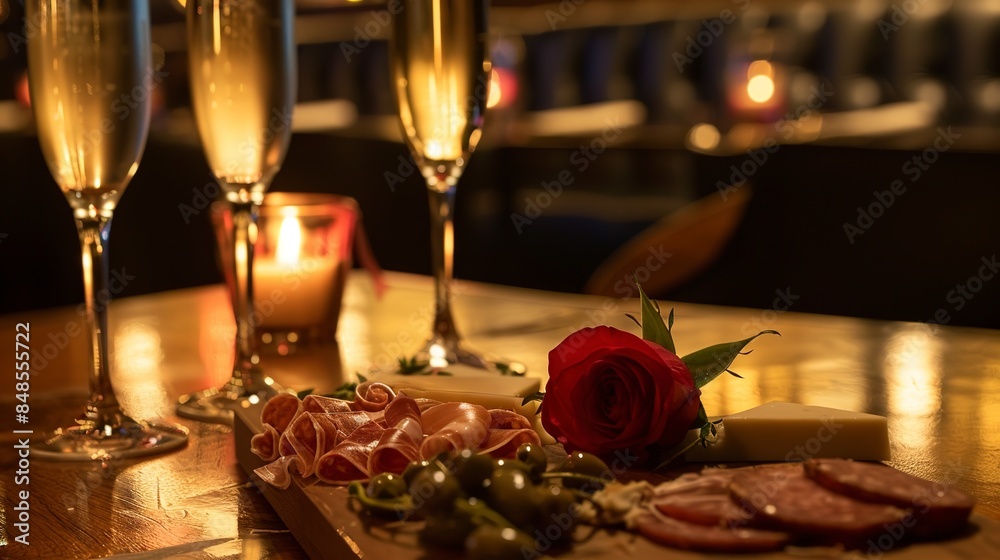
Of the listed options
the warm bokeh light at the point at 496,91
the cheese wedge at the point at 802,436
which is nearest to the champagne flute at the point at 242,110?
the cheese wedge at the point at 802,436

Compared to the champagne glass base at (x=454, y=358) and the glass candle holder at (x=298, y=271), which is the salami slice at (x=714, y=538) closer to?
the champagne glass base at (x=454, y=358)

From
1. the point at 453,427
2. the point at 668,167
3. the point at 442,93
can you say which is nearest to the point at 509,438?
the point at 453,427

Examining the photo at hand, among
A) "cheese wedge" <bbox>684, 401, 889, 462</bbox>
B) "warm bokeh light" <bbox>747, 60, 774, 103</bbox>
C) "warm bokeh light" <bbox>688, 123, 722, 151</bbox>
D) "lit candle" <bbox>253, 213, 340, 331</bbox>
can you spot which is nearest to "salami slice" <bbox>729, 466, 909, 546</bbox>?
"cheese wedge" <bbox>684, 401, 889, 462</bbox>

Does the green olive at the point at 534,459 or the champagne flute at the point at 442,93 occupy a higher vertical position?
the champagne flute at the point at 442,93

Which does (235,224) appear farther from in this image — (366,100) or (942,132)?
(366,100)

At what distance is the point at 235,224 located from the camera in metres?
0.94

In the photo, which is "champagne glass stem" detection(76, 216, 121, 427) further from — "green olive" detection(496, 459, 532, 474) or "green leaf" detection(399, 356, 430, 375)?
"green olive" detection(496, 459, 532, 474)

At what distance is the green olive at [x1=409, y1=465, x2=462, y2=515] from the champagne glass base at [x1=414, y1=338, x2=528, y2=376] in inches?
18.6

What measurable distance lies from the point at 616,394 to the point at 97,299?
39 centimetres

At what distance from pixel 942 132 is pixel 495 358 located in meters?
3.11

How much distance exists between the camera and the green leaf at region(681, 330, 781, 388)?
0.70m

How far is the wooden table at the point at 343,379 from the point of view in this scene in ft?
2.15

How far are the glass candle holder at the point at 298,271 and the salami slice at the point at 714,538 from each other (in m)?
0.77

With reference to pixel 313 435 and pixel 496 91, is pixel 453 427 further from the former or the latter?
pixel 496 91
